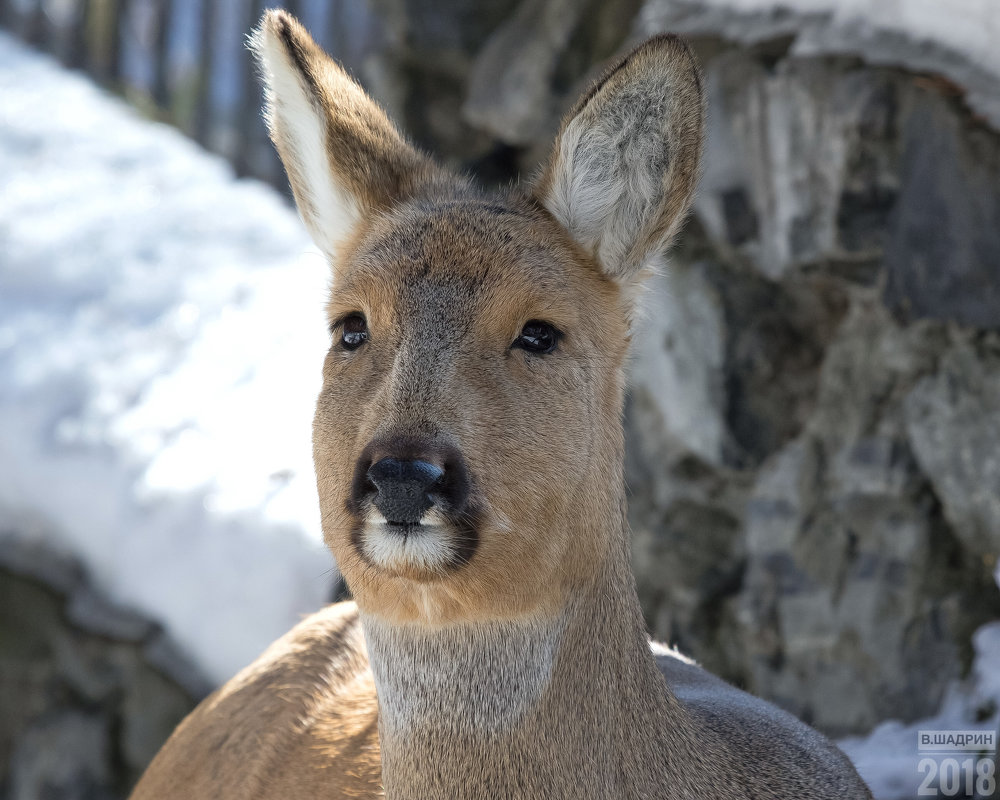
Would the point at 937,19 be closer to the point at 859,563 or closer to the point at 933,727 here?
the point at 859,563

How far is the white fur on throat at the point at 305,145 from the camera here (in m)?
2.86

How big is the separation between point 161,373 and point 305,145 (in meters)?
4.03

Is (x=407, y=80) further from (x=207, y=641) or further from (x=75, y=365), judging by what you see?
(x=207, y=641)

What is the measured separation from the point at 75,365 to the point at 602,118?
4810 mm

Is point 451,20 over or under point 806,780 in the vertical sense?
over

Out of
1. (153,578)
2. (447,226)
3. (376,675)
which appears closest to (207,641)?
(153,578)

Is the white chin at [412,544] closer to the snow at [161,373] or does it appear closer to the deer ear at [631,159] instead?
the deer ear at [631,159]

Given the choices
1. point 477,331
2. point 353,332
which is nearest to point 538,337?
point 477,331

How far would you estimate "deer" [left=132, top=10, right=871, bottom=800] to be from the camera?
2.21 m

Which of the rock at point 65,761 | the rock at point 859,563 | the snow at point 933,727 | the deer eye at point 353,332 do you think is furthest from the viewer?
the rock at point 65,761

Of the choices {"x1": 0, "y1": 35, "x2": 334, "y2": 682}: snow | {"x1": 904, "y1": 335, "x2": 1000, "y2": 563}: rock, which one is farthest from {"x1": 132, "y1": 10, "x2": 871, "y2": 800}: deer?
{"x1": 0, "y1": 35, "x2": 334, "y2": 682}: snow

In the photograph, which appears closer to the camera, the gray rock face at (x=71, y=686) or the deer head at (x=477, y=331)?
the deer head at (x=477, y=331)

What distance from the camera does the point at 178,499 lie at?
231 inches

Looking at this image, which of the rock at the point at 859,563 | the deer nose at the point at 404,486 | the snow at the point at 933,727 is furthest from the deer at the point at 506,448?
the rock at the point at 859,563
